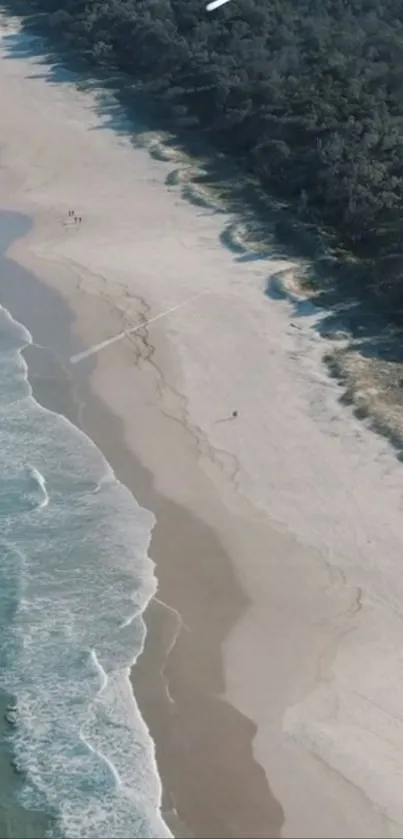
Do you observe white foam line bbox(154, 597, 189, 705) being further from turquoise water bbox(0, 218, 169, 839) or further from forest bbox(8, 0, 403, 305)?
A: forest bbox(8, 0, 403, 305)

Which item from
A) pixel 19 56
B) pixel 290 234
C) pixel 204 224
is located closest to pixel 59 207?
pixel 204 224

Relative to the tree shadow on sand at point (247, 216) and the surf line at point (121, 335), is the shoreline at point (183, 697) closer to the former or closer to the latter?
the surf line at point (121, 335)

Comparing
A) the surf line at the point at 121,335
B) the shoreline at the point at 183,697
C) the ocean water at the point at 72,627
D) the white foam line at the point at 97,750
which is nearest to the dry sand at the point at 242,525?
the shoreline at the point at 183,697

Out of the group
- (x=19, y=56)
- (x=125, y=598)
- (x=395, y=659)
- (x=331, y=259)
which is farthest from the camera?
(x=19, y=56)

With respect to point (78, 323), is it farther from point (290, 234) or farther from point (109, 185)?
point (109, 185)

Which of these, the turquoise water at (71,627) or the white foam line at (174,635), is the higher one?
the white foam line at (174,635)

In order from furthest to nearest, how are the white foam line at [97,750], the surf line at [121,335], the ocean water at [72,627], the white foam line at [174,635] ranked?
the surf line at [121,335], the white foam line at [174,635], the white foam line at [97,750], the ocean water at [72,627]

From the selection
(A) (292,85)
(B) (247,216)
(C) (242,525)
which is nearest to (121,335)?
(B) (247,216)
